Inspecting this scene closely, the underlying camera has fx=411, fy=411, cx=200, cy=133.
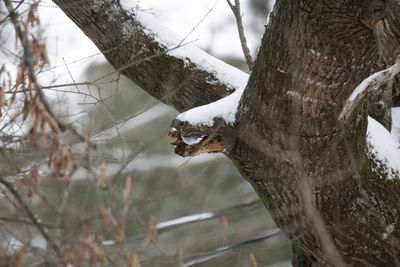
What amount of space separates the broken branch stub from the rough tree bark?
0.04ft

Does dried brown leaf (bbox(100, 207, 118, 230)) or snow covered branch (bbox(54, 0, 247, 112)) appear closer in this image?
dried brown leaf (bbox(100, 207, 118, 230))

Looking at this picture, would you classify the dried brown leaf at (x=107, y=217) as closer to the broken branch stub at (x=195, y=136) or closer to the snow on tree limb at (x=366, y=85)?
the broken branch stub at (x=195, y=136)

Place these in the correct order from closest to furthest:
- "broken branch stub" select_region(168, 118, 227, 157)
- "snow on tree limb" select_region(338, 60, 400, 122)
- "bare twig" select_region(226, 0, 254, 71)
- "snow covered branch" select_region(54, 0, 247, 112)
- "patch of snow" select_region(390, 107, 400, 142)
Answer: "snow on tree limb" select_region(338, 60, 400, 122) < "broken branch stub" select_region(168, 118, 227, 157) < "snow covered branch" select_region(54, 0, 247, 112) < "patch of snow" select_region(390, 107, 400, 142) < "bare twig" select_region(226, 0, 254, 71)

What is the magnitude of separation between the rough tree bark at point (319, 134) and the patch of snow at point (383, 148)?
52 millimetres

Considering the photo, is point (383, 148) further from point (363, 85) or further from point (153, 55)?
point (153, 55)

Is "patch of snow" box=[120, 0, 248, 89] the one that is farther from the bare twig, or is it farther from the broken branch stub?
the broken branch stub

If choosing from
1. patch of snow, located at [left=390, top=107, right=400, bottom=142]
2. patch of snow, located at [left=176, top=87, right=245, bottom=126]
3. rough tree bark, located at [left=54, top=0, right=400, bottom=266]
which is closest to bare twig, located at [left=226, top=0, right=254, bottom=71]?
rough tree bark, located at [left=54, top=0, right=400, bottom=266]

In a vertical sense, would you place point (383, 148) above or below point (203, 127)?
below

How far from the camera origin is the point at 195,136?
2.05m

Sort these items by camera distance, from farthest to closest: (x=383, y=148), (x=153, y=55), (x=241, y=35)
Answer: (x=241, y=35), (x=153, y=55), (x=383, y=148)

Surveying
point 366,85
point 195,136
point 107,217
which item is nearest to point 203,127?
point 195,136

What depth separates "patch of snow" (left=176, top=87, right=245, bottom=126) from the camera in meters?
2.04

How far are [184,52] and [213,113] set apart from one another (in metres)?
0.73

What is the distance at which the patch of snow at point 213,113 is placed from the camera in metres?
2.04
